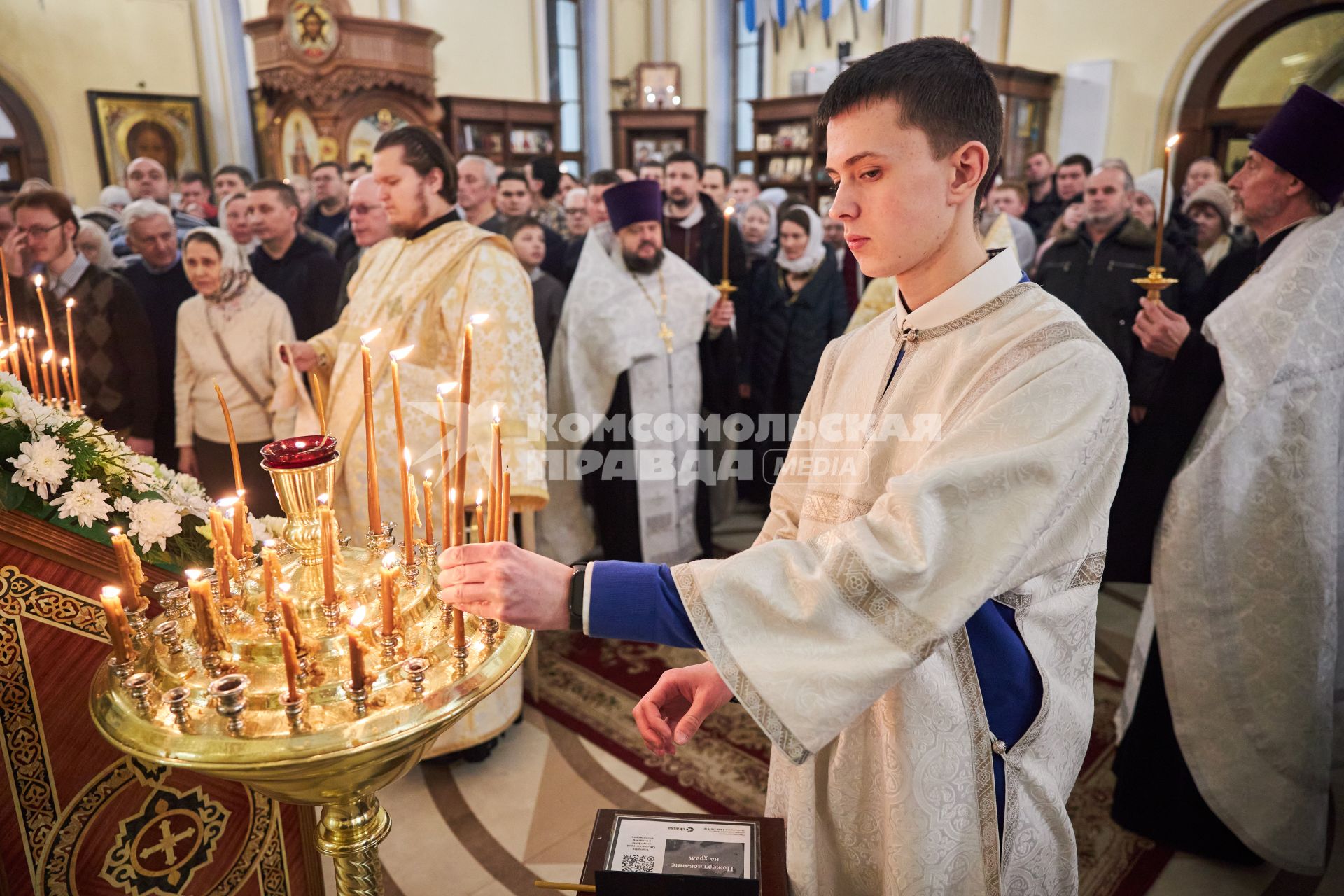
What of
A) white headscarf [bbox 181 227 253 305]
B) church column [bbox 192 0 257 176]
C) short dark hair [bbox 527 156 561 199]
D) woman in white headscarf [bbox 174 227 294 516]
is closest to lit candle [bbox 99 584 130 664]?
woman in white headscarf [bbox 174 227 294 516]

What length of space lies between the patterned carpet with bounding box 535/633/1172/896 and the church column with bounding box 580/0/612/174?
1123cm

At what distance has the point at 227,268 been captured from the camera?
369 cm

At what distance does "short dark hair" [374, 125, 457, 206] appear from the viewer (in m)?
2.76

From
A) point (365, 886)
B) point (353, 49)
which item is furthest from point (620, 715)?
point (353, 49)

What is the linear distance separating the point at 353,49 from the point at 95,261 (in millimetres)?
7051

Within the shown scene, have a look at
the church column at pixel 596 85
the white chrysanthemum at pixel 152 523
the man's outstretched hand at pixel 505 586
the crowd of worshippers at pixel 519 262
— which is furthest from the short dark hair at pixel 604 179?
the church column at pixel 596 85

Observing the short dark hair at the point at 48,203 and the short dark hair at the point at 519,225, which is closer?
the short dark hair at the point at 48,203

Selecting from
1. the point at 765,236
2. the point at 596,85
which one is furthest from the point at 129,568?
the point at 596,85

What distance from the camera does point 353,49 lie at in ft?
33.7

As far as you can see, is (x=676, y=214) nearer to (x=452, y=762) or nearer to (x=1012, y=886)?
(x=452, y=762)

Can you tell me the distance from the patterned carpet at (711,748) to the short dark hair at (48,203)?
2.65 meters

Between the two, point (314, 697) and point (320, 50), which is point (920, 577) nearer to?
point (314, 697)

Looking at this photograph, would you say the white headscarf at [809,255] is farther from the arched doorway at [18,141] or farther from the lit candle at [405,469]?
the arched doorway at [18,141]

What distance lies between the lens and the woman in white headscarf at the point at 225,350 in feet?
12.1
